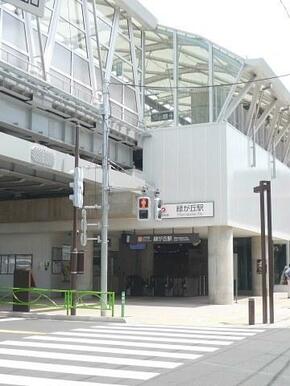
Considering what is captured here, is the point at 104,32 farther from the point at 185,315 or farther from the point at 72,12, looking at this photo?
the point at 185,315

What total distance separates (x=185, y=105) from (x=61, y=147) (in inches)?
347

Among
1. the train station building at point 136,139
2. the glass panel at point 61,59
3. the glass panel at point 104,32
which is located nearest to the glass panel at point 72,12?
the train station building at point 136,139

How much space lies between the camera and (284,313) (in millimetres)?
25859

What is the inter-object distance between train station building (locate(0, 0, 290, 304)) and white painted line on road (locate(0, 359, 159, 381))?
54.2 feet

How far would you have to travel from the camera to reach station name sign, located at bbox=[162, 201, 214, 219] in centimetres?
3309

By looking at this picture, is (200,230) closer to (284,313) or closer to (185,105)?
(185,105)

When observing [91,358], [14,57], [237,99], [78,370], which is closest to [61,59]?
[14,57]

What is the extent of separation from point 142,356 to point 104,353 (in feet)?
2.95

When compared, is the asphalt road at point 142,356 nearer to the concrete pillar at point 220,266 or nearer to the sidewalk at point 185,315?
the sidewalk at point 185,315

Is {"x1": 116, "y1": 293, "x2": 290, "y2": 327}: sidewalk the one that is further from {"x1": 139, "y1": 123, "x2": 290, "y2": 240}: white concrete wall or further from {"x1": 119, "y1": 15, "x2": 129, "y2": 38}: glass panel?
{"x1": 119, "y1": 15, "x2": 129, "y2": 38}: glass panel

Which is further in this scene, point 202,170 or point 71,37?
point 202,170

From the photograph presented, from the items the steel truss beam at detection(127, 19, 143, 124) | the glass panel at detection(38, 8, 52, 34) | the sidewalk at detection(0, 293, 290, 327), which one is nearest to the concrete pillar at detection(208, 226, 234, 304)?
the sidewalk at detection(0, 293, 290, 327)

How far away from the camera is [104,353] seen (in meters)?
12.8

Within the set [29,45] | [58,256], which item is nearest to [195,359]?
[29,45]
